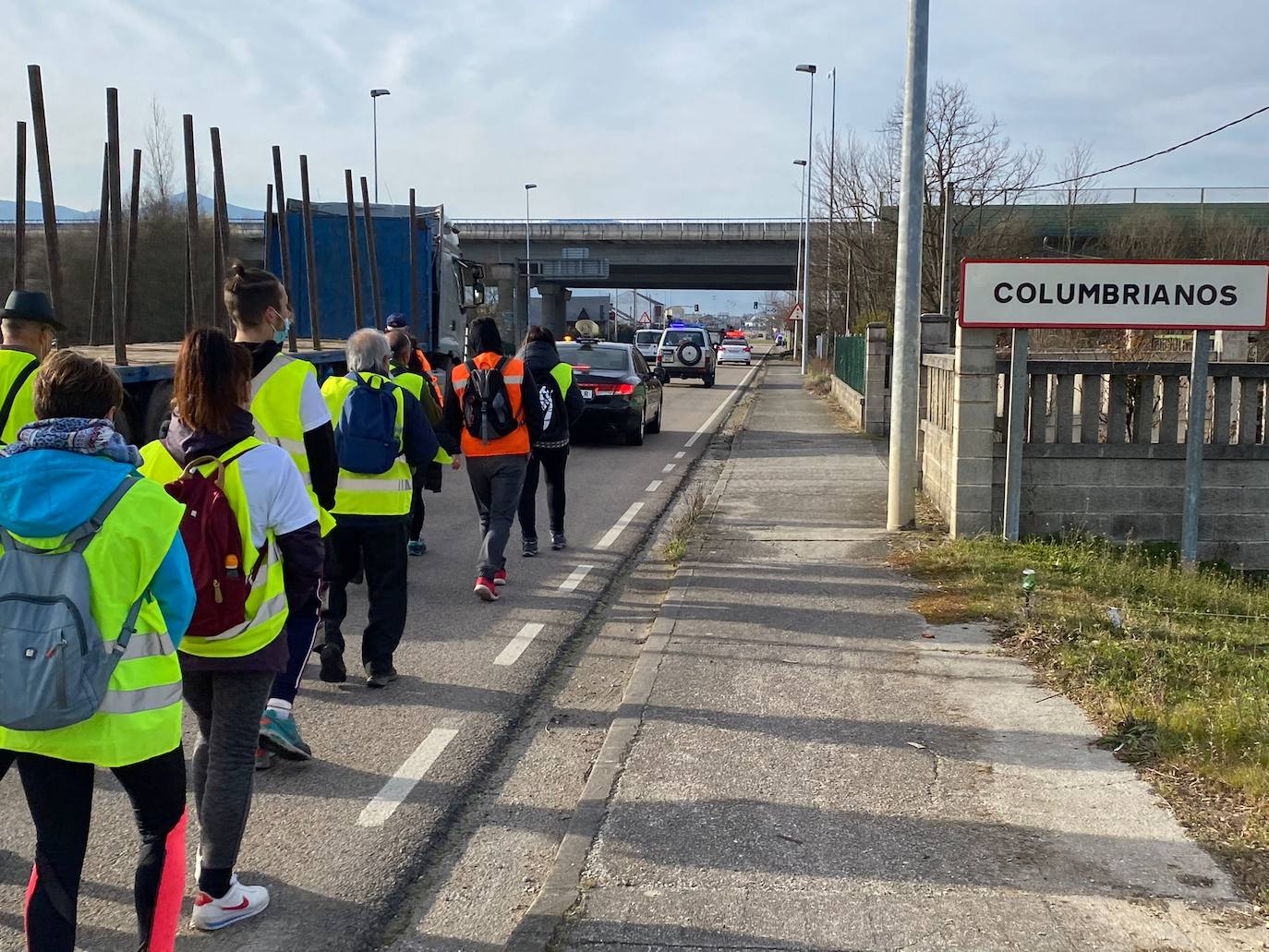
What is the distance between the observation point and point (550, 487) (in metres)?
10.5

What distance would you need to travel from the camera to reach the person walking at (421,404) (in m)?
7.84

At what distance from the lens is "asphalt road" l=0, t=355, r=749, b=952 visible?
3.84 metres

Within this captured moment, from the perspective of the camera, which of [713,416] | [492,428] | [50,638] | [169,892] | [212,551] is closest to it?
[50,638]

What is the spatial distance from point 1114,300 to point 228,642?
7805mm

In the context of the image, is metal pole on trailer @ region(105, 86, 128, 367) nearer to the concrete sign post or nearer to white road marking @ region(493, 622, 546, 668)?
white road marking @ region(493, 622, 546, 668)

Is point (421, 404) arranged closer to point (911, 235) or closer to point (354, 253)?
point (911, 235)

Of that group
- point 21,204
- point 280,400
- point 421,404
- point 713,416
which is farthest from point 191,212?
point 713,416

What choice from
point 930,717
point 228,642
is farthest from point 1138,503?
point 228,642

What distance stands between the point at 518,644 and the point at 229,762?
11.8ft

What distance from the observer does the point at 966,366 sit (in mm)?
9875

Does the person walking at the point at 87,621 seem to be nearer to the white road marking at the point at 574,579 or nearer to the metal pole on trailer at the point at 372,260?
the white road marking at the point at 574,579

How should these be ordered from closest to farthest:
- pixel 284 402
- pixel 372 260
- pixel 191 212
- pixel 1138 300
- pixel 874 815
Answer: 1. pixel 874 815
2. pixel 284 402
3. pixel 1138 300
4. pixel 191 212
5. pixel 372 260

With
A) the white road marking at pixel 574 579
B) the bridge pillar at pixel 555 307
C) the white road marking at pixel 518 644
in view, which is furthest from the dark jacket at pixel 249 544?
the bridge pillar at pixel 555 307

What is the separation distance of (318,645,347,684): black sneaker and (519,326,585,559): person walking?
3.24m
